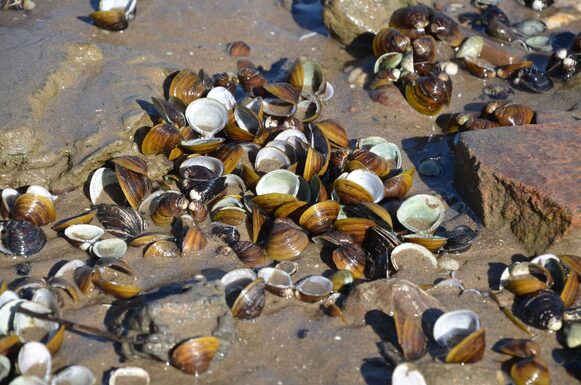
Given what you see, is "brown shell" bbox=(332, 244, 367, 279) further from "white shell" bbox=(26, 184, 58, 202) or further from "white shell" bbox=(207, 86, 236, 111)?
"white shell" bbox=(26, 184, 58, 202)

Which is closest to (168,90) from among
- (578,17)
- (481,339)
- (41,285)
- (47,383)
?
(41,285)

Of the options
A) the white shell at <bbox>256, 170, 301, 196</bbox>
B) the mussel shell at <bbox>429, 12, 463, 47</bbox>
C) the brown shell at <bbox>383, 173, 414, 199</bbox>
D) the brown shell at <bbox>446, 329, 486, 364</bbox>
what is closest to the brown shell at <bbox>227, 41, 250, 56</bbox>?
the mussel shell at <bbox>429, 12, 463, 47</bbox>

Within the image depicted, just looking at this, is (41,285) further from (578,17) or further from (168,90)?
(578,17)

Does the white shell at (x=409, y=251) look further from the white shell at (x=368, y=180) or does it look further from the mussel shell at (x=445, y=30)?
the mussel shell at (x=445, y=30)

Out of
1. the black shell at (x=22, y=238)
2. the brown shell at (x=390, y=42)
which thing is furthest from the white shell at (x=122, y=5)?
the black shell at (x=22, y=238)

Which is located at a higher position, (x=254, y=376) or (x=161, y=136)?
(x=161, y=136)
